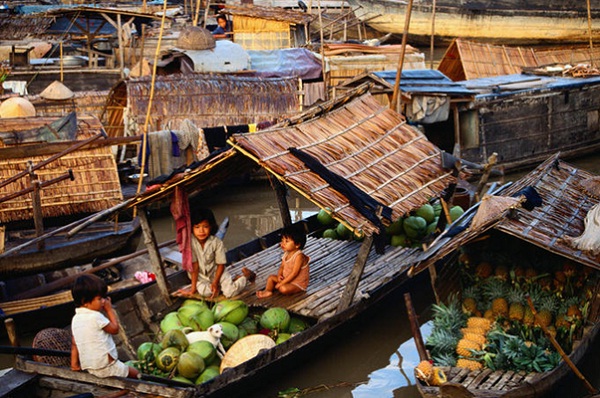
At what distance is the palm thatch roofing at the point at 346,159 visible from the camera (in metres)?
6.58

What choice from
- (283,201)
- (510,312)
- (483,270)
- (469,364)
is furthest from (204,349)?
(283,201)

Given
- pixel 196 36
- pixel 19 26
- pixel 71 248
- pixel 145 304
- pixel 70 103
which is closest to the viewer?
pixel 145 304

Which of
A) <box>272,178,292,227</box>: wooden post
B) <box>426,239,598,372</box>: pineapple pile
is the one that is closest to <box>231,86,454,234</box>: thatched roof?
<box>426,239,598,372</box>: pineapple pile

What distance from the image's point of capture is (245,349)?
20.9 ft

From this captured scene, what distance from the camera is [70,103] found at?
14.9m

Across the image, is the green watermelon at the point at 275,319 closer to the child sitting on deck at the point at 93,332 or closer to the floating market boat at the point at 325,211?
the floating market boat at the point at 325,211

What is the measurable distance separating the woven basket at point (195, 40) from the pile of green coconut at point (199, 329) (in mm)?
10292

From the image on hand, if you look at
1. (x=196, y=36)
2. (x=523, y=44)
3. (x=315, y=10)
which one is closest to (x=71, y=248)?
(x=196, y=36)

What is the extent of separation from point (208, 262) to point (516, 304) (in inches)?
113

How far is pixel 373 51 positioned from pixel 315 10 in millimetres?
8142

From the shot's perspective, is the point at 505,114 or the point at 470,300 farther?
the point at 505,114

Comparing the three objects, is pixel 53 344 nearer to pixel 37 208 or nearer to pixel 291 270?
pixel 291 270

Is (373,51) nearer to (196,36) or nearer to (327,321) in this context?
(196,36)

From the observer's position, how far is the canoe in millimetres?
8578
